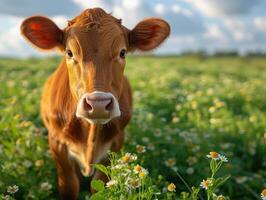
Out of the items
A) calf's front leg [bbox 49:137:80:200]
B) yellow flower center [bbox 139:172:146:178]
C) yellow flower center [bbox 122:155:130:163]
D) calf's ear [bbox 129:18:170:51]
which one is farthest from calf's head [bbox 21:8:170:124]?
calf's front leg [bbox 49:137:80:200]

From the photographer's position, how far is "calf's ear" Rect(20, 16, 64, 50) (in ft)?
15.2

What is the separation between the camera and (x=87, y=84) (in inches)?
155

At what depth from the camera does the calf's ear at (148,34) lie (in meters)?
4.79

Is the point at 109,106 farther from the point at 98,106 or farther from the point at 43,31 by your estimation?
the point at 43,31

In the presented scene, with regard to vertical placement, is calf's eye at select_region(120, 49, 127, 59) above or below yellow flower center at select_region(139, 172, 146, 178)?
above

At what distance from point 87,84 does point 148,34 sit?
118 centimetres

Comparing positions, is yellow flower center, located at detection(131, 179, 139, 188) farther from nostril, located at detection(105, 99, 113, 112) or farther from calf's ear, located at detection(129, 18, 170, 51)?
calf's ear, located at detection(129, 18, 170, 51)

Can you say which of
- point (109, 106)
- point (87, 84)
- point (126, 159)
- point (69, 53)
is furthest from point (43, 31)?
point (126, 159)

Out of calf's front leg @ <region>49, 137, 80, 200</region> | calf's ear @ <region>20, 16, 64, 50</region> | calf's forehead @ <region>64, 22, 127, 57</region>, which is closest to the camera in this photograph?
calf's forehead @ <region>64, 22, 127, 57</region>

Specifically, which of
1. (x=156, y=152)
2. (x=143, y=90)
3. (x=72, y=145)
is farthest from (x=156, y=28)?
A: (x=143, y=90)

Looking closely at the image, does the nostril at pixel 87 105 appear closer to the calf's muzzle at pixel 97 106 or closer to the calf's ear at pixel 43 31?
the calf's muzzle at pixel 97 106

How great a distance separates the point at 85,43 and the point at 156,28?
97 centimetres

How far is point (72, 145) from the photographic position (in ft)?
→ 16.0

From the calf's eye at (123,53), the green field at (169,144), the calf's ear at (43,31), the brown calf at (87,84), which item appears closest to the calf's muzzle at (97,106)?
the brown calf at (87,84)
